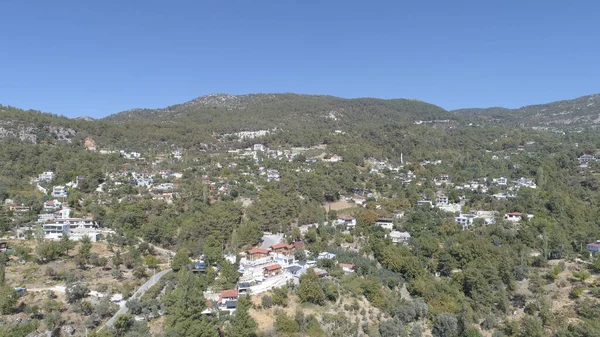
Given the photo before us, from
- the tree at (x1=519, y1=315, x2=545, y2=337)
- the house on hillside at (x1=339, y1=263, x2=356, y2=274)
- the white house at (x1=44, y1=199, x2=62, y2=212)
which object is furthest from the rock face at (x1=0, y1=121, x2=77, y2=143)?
the tree at (x1=519, y1=315, x2=545, y2=337)

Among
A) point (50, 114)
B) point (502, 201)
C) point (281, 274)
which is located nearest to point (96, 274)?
point (281, 274)

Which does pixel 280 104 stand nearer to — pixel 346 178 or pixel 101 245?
pixel 346 178

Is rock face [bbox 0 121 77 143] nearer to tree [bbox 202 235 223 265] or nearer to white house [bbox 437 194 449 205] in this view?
tree [bbox 202 235 223 265]

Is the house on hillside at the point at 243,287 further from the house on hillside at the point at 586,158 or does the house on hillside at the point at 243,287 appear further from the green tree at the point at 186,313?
the house on hillside at the point at 586,158

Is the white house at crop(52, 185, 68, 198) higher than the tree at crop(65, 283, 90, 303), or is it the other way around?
the white house at crop(52, 185, 68, 198)

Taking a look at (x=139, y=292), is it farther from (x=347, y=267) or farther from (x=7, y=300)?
(x=347, y=267)

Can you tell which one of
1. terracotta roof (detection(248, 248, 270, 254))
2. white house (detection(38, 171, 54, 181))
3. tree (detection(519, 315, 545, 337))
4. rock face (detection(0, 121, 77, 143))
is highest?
rock face (detection(0, 121, 77, 143))

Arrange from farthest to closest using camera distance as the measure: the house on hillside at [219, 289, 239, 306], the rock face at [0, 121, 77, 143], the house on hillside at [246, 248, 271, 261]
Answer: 1. the rock face at [0, 121, 77, 143]
2. the house on hillside at [246, 248, 271, 261]
3. the house on hillside at [219, 289, 239, 306]
